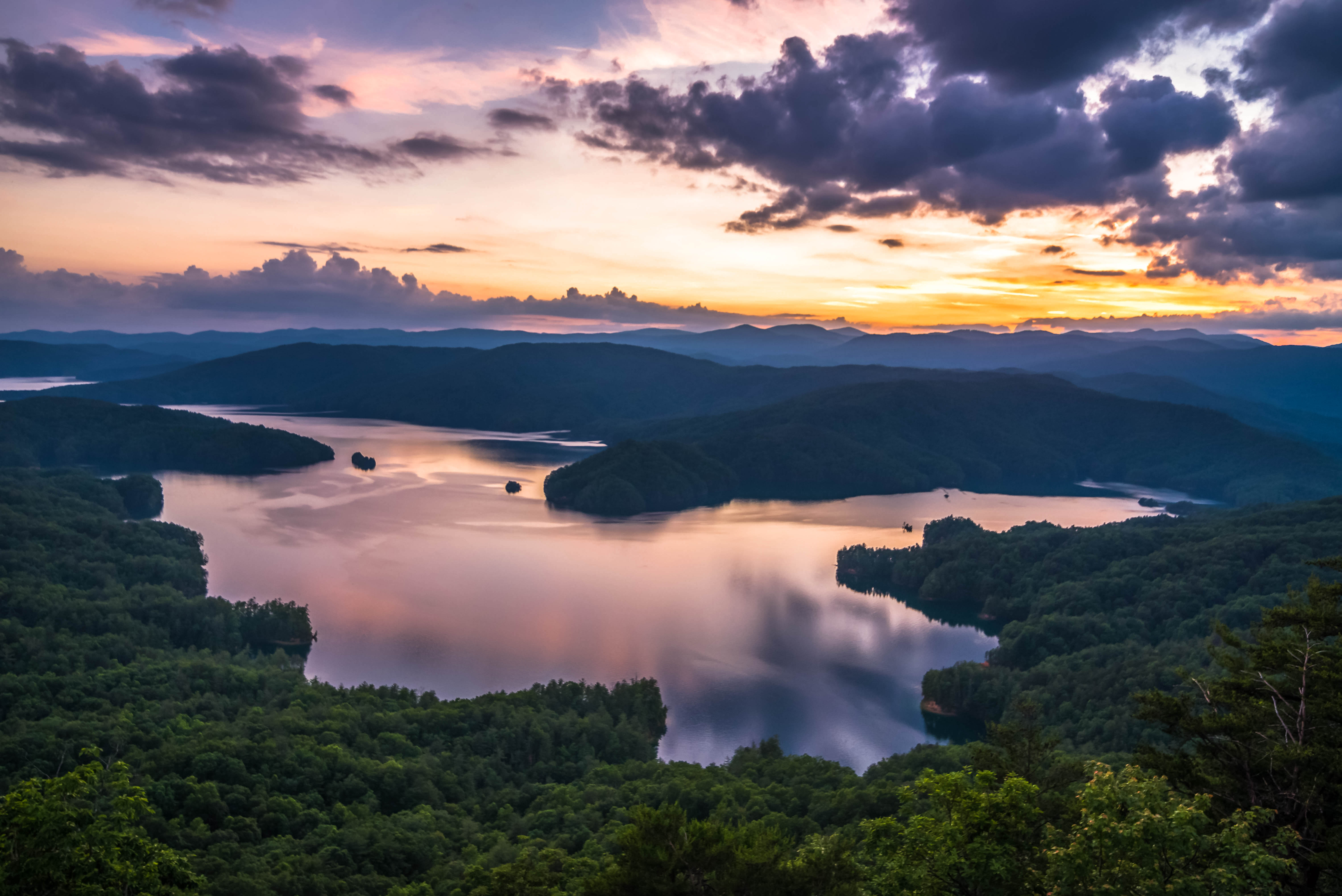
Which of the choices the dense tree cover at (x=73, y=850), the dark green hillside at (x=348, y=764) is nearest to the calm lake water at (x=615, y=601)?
the dark green hillside at (x=348, y=764)

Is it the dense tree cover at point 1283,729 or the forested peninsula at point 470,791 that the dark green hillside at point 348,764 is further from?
the dense tree cover at point 1283,729

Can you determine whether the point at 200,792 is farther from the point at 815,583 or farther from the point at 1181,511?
the point at 1181,511

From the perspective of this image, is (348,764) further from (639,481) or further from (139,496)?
(639,481)

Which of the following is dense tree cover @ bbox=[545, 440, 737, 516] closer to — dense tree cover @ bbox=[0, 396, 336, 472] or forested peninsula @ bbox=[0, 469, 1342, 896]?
dense tree cover @ bbox=[0, 396, 336, 472]

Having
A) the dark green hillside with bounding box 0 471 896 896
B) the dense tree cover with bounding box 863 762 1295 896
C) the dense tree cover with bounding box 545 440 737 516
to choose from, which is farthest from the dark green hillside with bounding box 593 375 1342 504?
the dense tree cover with bounding box 863 762 1295 896

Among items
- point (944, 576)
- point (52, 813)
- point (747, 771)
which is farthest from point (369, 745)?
point (944, 576)

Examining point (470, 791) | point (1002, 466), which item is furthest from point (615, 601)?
point (1002, 466)

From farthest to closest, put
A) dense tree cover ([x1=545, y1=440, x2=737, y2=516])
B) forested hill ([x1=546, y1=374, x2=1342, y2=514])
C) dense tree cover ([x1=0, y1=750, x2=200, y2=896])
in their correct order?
forested hill ([x1=546, y1=374, x2=1342, y2=514]) < dense tree cover ([x1=545, y1=440, x2=737, y2=516]) < dense tree cover ([x1=0, y1=750, x2=200, y2=896])
